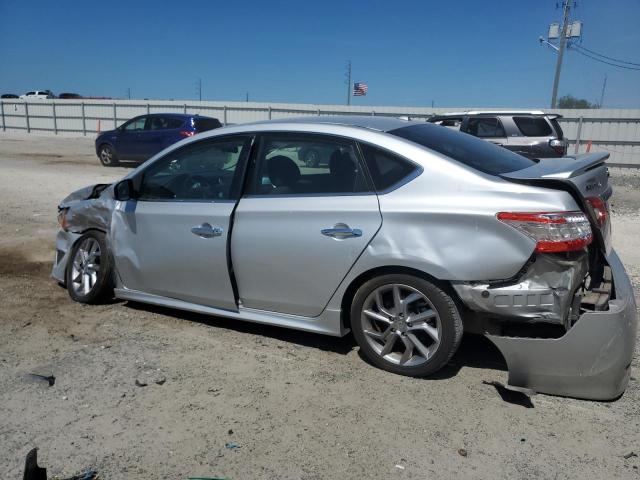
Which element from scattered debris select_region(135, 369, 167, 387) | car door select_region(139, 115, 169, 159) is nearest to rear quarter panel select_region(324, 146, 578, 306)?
scattered debris select_region(135, 369, 167, 387)

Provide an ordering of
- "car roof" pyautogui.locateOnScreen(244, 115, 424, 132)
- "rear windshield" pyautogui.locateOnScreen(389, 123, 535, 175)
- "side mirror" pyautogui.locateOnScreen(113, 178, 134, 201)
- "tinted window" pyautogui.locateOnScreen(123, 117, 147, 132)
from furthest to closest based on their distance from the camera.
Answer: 1. "tinted window" pyautogui.locateOnScreen(123, 117, 147, 132)
2. "side mirror" pyautogui.locateOnScreen(113, 178, 134, 201)
3. "car roof" pyautogui.locateOnScreen(244, 115, 424, 132)
4. "rear windshield" pyautogui.locateOnScreen(389, 123, 535, 175)

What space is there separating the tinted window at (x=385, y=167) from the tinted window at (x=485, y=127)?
1085 centimetres

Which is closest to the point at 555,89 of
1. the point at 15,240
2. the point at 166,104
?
the point at 166,104

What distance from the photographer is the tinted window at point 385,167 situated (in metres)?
3.59

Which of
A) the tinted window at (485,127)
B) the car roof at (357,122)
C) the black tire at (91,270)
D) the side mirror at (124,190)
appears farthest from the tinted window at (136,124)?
the car roof at (357,122)

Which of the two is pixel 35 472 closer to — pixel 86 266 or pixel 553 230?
pixel 86 266

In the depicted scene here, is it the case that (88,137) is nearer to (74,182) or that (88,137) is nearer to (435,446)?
(74,182)

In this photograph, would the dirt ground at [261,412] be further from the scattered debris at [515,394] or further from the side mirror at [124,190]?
the side mirror at [124,190]

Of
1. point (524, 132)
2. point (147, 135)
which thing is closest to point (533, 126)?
point (524, 132)

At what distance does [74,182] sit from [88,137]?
879 inches

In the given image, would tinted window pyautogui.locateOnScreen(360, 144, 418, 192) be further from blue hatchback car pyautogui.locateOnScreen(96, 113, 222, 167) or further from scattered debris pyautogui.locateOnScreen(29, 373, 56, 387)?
blue hatchback car pyautogui.locateOnScreen(96, 113, 222, 167)

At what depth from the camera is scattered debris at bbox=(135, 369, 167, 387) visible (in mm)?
3611

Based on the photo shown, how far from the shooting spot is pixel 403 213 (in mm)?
3480

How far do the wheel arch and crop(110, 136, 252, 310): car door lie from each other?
893 mm
